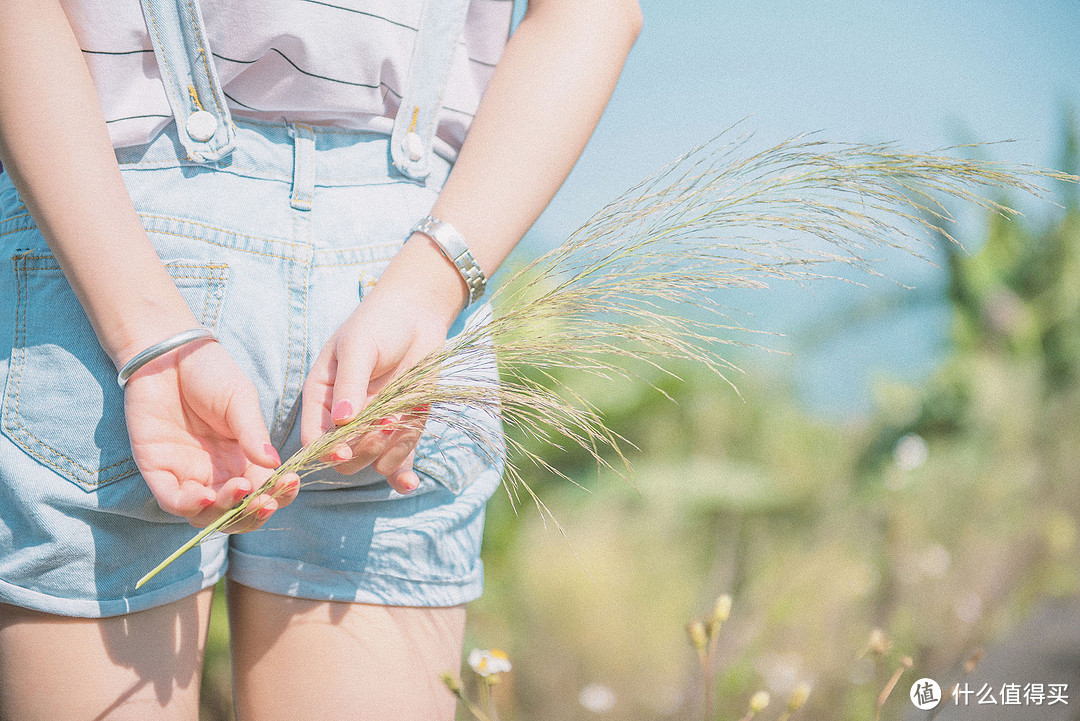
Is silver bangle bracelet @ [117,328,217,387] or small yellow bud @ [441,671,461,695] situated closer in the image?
silver bangle bracelet @ [117,328,217,387]

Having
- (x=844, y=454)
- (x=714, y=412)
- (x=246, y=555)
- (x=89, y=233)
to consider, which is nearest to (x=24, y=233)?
(x=89, y=233)

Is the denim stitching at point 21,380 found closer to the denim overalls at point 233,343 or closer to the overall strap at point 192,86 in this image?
the denim overalls at point 233,343

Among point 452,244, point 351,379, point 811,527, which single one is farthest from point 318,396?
point 811,527

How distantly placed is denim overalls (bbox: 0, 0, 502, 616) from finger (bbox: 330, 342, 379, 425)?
10 centimetres

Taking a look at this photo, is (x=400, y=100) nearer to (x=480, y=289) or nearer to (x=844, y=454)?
(x=480, y=289)

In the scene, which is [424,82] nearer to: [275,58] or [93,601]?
[275,58]

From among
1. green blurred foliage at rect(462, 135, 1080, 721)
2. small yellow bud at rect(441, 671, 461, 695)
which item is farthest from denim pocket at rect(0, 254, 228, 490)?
green blurred foliage at rect(462, 135, 1080, 721)

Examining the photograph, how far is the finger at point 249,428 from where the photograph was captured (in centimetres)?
65

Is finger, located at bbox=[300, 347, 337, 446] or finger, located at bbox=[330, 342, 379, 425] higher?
finger, located at bbox=[330, 342, 379, 425]

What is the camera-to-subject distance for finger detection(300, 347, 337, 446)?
699 millimetres

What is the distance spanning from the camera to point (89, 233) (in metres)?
0.66

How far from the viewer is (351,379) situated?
0.66 metres

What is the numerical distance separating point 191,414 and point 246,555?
0.21 m

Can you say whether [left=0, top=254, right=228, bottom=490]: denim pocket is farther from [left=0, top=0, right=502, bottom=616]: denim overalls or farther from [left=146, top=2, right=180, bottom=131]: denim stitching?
[left=146, top=2, right=180, bottom=131]: denim stitching
